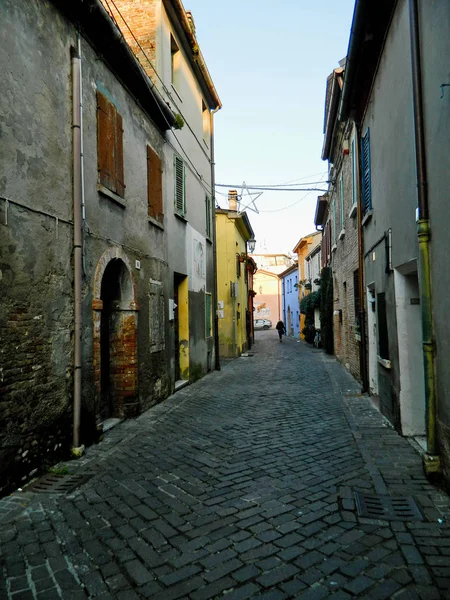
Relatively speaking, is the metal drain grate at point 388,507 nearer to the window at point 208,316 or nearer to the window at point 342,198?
the window at point 342,198

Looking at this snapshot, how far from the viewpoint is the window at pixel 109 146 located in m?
7.07

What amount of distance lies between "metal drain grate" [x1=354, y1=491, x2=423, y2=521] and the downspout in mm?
641

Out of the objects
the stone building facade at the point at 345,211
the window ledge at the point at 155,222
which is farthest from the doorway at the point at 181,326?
the stone building facade at the point at 345,211

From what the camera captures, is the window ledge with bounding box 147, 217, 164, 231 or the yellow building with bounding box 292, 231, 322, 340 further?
the yellow building with bounding box 292, 231, 322, 340

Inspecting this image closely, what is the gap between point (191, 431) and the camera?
23.1ft

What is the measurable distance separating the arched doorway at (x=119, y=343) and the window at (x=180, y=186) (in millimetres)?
3917

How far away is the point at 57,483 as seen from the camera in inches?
191

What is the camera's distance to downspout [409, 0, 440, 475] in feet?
15.1

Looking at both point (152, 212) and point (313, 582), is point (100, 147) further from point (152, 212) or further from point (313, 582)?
point (313, 582)

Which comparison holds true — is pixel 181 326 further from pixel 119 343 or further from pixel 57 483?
pixel 57 483

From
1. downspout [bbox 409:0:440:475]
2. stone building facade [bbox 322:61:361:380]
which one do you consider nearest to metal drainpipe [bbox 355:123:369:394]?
stone building facade [bbox 322:61:361:380]

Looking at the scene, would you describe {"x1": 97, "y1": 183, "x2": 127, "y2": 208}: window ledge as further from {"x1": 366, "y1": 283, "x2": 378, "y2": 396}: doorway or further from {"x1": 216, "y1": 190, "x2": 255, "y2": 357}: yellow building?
{"x1": 216, "y1": 190, "x2": 255, "y2": 357}: yellow building

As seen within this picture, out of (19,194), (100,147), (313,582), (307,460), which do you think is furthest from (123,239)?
(313,582)

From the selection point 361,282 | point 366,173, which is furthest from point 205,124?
point 361,282
